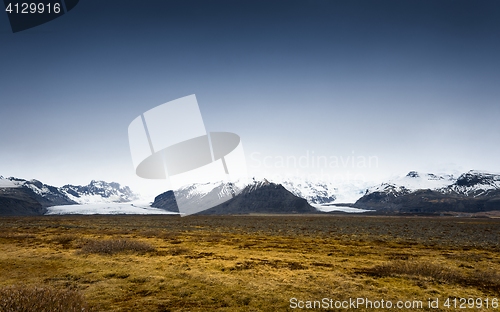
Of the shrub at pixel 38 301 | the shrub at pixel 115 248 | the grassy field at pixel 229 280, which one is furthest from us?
the shrub at pixel 115 248

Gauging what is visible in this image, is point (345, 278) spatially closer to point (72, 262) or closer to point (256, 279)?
point (256, 279)

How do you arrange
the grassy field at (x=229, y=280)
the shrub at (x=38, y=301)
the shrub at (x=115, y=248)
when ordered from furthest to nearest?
the shrub at (x=115, y=248), the grassy field at (x=229, y=280), the shrub at (x=38, y=301)

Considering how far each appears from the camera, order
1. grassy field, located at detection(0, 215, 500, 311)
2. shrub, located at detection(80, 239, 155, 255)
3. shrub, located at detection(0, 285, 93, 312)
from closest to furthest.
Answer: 1. shrub, located at detection(0, 285, 93, 312)
2. grassy field, located at detection(0, 215, 500, 311)
3. shrub, located at detection(80, 239, 155, 255)

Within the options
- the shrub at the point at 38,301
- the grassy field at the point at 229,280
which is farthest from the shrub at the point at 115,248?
the shrub at the point at 38,301

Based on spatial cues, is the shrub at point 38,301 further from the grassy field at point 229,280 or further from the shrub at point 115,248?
the shrub at point 115,248

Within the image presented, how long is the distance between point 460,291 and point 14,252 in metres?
29.9

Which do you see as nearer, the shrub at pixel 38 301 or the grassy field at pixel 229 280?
the shrub at pixel 38 301

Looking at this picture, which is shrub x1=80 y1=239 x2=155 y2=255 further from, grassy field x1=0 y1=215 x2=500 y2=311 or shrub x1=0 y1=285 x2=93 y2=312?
shrub x1=0 y1=285 x2=93 y2=312

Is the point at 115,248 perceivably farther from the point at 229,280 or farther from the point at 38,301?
the point at 38,301

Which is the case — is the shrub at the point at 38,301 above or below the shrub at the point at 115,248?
above

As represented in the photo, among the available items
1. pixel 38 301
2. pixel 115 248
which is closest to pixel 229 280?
pixel 38 301

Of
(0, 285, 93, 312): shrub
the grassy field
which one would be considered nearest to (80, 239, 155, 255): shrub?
the grassy field

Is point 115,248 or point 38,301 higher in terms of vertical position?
point 38,301

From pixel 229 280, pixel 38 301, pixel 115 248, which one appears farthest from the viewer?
pixel 115 248
